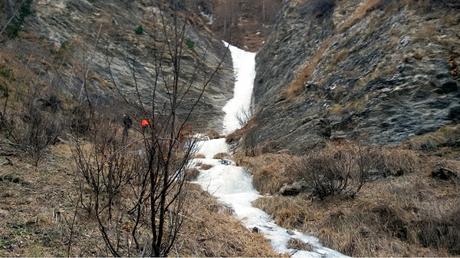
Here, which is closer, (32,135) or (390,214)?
(390,214)

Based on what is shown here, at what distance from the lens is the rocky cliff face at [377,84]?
10.2 m

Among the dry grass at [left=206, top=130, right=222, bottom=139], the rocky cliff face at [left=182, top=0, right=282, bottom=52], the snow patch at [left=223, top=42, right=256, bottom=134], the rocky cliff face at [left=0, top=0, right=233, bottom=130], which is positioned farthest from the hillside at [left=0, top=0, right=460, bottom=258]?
the rocky cliff face at [left=182, top=0, right=282, bottom=52]

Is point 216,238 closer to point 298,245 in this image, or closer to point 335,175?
point 298,245

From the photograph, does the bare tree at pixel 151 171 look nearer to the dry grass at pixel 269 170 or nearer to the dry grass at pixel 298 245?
the dry grass at pixel 298 245

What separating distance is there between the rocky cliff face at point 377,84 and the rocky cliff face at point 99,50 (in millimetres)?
3542

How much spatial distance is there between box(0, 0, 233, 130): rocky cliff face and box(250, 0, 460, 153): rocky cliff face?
11.6 feet

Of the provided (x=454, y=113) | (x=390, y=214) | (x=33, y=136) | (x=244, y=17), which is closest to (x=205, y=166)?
(x=33, y=136)

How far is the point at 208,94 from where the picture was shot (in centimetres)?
2719

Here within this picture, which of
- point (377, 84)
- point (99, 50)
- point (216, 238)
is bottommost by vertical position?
point (216, 238)

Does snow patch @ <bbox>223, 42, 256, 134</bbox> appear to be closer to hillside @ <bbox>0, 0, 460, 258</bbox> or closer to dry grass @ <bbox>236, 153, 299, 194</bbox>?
hillside @ <bbox>0, 0, 460, 258</bbox>

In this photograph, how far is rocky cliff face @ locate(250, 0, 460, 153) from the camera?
10219mm

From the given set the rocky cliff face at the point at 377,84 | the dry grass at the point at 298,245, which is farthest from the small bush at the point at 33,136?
the rocky cliff face at the point at 377,84

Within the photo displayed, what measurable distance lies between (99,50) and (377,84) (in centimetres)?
1675

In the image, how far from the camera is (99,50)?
2362 cm
